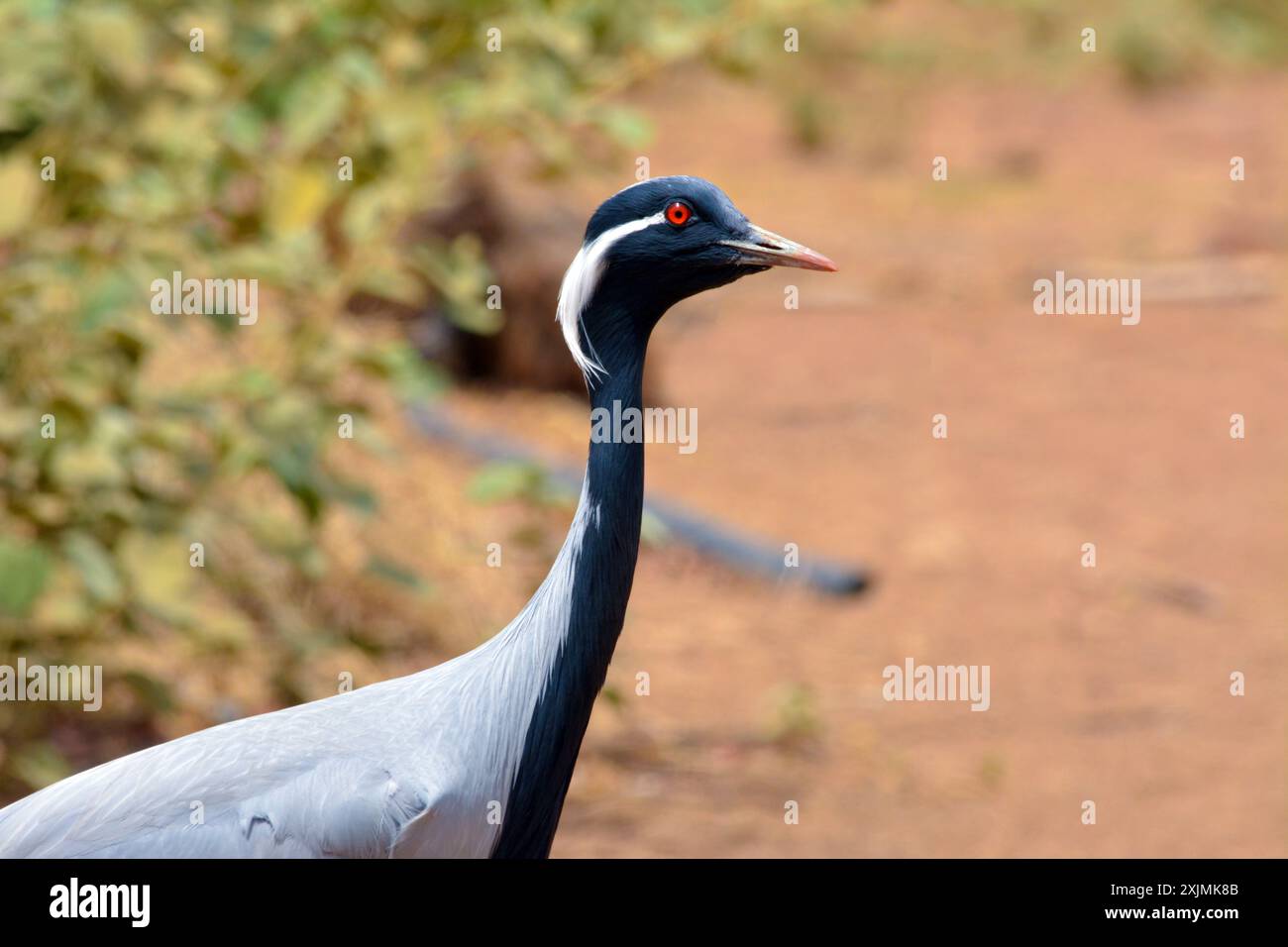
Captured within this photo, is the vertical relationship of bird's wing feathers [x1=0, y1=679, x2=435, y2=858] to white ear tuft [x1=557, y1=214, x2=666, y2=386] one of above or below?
below

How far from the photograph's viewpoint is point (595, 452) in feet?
10.6

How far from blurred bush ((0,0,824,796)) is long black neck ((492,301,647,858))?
142 centimetres

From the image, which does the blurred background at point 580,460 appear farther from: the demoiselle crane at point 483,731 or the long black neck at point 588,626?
the long black neck at point 588,626

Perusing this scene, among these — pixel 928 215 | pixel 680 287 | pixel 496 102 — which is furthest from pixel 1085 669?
pixel 928 215

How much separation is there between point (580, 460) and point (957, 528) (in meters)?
1.82

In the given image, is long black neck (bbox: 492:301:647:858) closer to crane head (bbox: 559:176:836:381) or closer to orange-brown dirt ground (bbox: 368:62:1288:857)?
crane head (bbox: 559:176:836:381)

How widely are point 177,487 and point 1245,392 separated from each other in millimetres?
6577

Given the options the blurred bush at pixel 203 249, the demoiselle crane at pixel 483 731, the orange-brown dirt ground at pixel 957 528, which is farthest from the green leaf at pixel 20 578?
the orange-brown dirt ground at pixel 957 528

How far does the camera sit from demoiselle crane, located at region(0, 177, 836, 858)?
10.4ft

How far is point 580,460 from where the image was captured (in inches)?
330

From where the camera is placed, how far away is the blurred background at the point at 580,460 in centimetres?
456

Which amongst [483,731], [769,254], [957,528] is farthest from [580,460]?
[483,731]

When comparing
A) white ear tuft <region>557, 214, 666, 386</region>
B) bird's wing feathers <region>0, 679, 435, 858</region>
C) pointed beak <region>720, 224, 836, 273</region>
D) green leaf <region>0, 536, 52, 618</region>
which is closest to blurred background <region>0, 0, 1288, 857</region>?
green leaf <region>0, 536, 52, 618</region>

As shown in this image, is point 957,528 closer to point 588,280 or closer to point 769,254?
point 769,254
